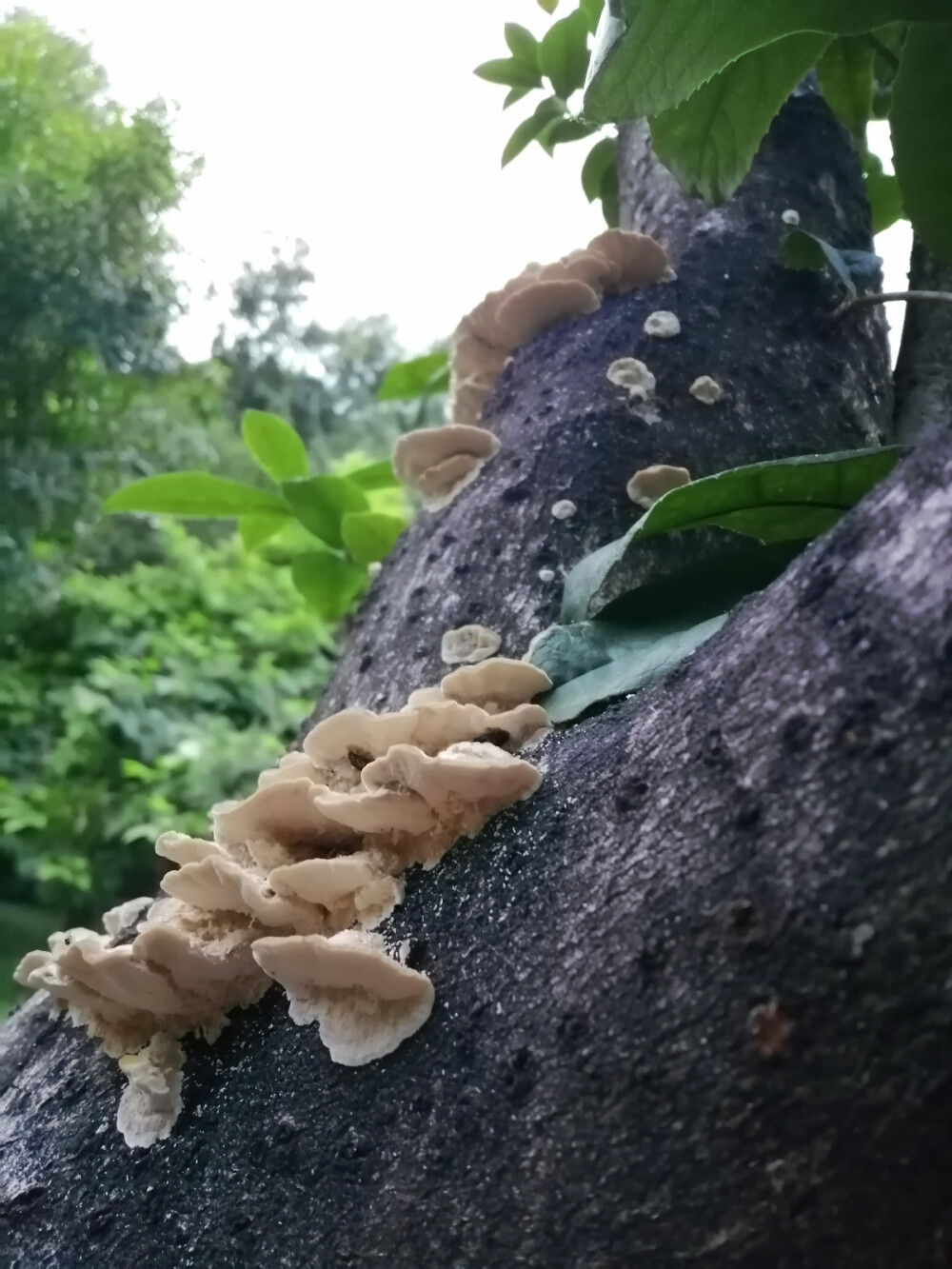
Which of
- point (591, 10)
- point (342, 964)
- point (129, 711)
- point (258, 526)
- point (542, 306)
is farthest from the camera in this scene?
point (129, 711)

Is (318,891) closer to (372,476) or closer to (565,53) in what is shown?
(372,476)

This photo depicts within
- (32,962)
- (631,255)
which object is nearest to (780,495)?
(631,255)

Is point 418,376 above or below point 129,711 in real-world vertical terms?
above

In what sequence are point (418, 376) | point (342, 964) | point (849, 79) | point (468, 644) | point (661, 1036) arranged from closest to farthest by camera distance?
point (661, 1036) → point (342, 964) → point (468, 644) → point (849, 79) → point (418, 376)

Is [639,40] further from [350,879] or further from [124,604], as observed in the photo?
[124,604]

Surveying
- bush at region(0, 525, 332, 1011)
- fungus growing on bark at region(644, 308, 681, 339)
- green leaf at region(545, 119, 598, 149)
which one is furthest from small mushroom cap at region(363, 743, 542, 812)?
bush at region(0, 525, 332, 1011)

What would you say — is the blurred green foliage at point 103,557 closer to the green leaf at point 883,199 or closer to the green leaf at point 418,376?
the green leaf at point 418,376

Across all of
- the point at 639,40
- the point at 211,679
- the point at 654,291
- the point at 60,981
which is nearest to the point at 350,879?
the point at 60,981
